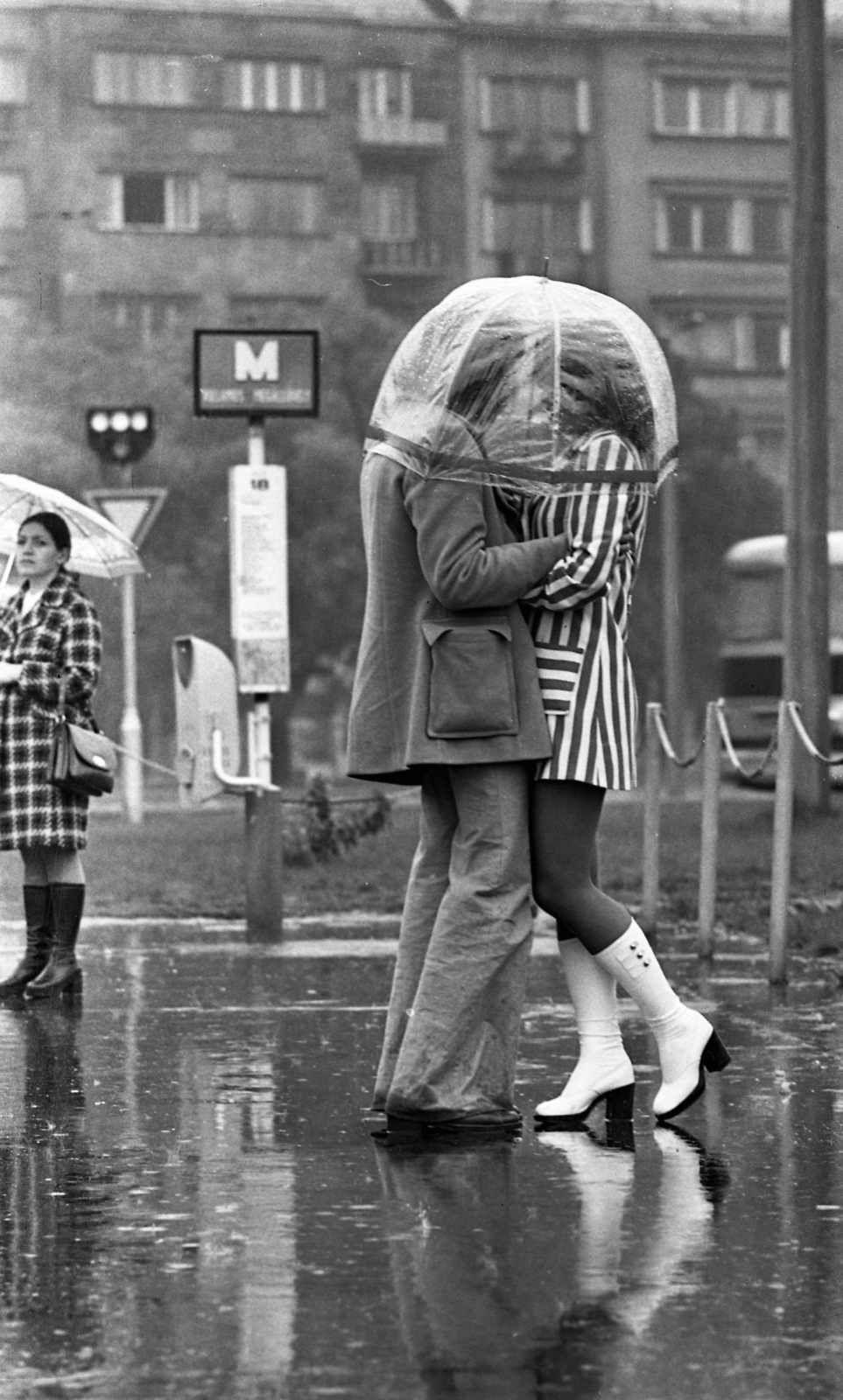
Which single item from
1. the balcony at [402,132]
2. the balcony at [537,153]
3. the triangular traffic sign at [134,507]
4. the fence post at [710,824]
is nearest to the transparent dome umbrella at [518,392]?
the fence post at [710,824]

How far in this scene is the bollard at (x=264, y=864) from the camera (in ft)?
39.0

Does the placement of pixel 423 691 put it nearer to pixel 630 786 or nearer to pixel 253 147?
pixel 630 786

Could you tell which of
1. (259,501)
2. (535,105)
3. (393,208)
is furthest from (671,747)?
(393,208)

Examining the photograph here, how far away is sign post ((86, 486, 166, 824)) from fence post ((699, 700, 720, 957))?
89.9 inches

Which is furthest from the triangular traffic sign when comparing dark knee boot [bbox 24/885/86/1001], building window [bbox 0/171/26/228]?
building window [bbox 0/171/26/228]

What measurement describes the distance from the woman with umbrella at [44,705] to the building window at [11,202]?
43.0 feet

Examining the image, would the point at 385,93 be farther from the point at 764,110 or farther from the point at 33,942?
the point at 33,942

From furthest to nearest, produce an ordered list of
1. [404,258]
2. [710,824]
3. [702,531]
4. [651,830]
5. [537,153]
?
[702,531], [404,258], [537,153], [651,830], [710,824]

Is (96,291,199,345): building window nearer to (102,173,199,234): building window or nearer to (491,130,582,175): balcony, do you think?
(102,173,199,234): building window

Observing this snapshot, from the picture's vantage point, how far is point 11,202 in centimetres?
2278

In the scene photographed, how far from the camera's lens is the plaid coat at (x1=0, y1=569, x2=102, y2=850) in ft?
31.1

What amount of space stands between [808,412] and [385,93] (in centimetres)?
594

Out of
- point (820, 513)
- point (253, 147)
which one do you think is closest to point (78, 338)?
point (253, 147)

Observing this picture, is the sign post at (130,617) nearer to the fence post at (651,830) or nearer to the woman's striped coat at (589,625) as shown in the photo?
the fence post at (651,830)
